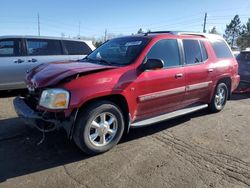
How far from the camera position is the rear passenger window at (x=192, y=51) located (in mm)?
5492

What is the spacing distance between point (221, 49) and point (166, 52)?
220 centimetres

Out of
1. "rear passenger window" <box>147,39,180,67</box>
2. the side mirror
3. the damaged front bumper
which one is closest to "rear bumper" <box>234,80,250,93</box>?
"rear passenger window" <box>147,39,180,67</box>

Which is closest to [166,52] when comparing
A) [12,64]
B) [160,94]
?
[160,94]

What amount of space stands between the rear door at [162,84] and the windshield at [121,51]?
0.24 m

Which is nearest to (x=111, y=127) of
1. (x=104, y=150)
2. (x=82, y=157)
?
(x=104, y=150)

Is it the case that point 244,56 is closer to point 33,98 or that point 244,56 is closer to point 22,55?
point 22,55

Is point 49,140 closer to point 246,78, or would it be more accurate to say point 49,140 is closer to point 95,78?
point 95,78

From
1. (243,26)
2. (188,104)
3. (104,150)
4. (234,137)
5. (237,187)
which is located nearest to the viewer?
(237,187)

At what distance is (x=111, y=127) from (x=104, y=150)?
371 mm

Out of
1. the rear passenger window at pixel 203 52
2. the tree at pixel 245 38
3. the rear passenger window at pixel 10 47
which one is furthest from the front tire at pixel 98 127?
the tree at pixel 245 38

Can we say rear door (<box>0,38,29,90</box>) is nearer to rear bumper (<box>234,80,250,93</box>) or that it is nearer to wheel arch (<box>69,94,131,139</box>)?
wheel arch (<box>69,94,131,139</box>)

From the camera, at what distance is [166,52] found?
5.07 m

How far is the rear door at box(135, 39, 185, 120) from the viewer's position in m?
4.59

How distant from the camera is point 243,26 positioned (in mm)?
62344
